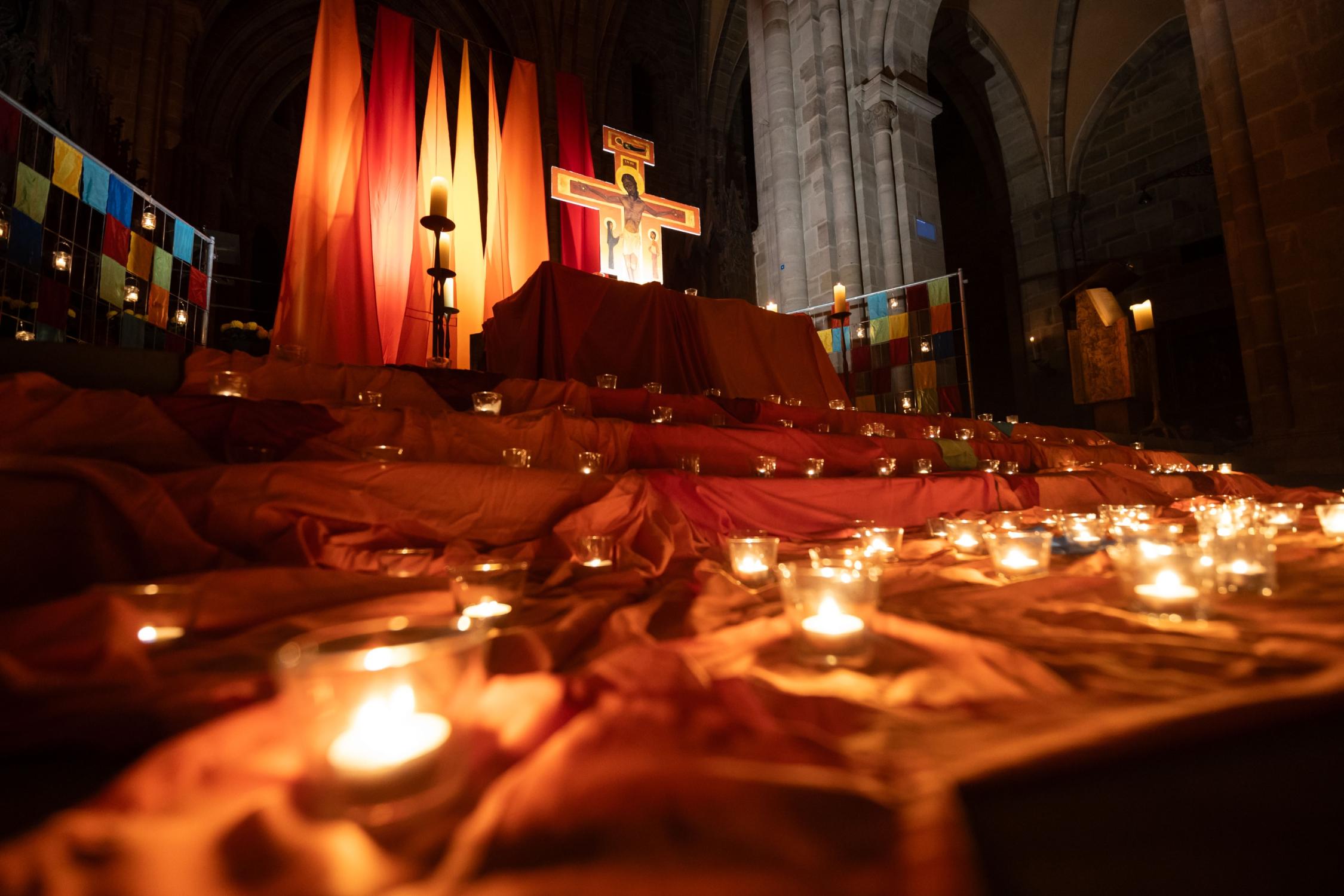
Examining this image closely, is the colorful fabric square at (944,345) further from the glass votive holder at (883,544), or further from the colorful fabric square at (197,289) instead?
the colorful fabric square at (197,289)

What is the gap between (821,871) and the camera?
16.9 inches

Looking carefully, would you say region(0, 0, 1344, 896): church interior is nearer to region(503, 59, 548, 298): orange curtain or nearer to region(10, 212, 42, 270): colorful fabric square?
region(10, 212, 42, 270): colorful fabric square

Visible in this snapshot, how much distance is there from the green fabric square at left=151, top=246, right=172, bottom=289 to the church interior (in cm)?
7

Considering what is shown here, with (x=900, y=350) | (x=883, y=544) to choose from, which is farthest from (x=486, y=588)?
(x=900, y=350)

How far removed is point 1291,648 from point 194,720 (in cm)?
149

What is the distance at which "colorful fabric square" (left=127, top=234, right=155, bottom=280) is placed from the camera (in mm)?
5395

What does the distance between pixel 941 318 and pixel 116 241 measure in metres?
7.95

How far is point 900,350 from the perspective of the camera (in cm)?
662

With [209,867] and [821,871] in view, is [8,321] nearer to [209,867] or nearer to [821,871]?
[209,867]

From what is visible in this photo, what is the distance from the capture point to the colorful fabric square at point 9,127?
382 centimetres

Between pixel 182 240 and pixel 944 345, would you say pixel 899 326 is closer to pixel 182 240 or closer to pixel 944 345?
pixel 944 345

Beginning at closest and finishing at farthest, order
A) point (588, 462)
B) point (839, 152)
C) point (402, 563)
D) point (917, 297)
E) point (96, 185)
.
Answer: point (402, 563) < point (588, 462) < point (96, 185) < point (917, 297) < point (839, 152)

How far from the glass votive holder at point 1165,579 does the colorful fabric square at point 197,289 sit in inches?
330

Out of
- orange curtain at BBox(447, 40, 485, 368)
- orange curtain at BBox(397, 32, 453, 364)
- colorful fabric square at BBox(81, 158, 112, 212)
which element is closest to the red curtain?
orange curtain at BBox(447, 40, 485, 368)
